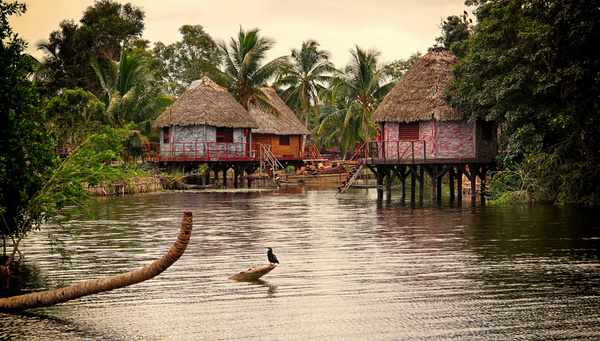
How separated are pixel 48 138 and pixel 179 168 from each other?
2869 centimetres

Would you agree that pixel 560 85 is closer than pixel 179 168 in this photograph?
Yes

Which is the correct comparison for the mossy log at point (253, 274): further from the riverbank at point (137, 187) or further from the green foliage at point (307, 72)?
the green foliage at point (307, 72)

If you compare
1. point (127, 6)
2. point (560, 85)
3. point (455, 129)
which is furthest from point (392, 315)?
point (127, 6)

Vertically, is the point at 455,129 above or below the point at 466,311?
above

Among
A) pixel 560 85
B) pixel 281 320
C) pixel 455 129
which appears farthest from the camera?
pixel 455 129

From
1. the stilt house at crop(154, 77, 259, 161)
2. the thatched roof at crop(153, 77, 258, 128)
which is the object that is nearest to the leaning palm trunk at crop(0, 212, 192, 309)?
the stilt house at crop(154, 77, 259, 161)

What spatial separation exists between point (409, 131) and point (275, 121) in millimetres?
20155

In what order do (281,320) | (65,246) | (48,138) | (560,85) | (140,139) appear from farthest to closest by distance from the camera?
(140,139) < (560,85) < (65,246) < (48,138) < (281,320)

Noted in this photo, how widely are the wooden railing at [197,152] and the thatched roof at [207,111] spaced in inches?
52.2

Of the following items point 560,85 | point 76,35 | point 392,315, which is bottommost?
point 392,315

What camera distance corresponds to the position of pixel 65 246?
13.2 m

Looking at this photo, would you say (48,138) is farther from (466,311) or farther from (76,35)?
(76,35)

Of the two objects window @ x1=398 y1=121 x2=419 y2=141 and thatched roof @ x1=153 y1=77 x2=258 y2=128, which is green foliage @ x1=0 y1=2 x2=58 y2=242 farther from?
thatched roof @ x1=153 y1=77 x2=258 y2=128

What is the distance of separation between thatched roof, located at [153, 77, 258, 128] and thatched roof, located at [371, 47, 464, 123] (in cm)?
1312
